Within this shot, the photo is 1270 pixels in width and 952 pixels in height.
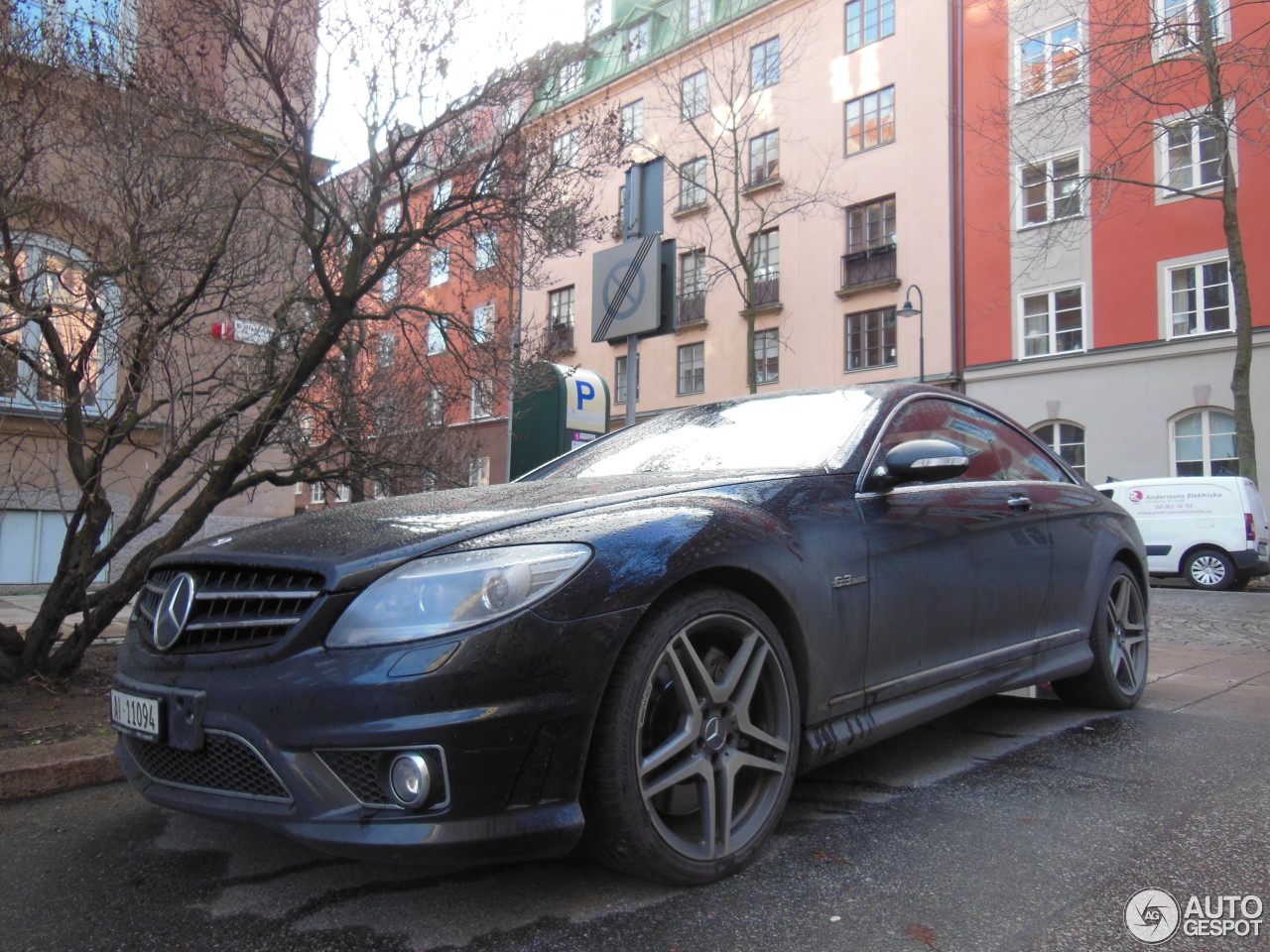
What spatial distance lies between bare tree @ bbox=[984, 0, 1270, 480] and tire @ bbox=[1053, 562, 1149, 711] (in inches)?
441

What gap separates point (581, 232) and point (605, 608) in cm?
569

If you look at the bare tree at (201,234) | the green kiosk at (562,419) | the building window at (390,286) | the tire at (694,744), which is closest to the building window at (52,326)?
the bare tree at (201,234)

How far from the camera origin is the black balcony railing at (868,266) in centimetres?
2502

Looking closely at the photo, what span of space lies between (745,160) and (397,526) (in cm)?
2836

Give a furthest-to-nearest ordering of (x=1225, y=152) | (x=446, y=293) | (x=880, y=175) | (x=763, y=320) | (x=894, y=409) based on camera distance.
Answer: (x=763, y=320) < (x=880, y=175) < (x=1225, y=152) < (x=446, y=293) < (x=894, y=409)

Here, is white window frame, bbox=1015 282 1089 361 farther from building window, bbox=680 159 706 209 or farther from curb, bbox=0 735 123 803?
curb, bbox=0 735 123 803

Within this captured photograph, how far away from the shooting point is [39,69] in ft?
14.7

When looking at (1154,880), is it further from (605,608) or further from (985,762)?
(605,608)

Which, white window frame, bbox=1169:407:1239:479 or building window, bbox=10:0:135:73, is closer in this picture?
building window, bbox=10:0:135:73

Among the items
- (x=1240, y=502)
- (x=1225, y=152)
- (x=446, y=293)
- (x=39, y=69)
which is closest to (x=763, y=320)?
(x=1225, y=152)

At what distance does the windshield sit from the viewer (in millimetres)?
3273

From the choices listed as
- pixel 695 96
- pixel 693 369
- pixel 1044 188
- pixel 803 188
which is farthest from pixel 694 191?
pixel 1044 188

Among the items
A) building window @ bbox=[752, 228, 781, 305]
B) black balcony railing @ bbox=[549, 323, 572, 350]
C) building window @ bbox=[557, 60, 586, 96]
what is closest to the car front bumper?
building window @ bbox=[557, 60, 586, 96]

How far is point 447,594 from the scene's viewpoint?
2.12 m
